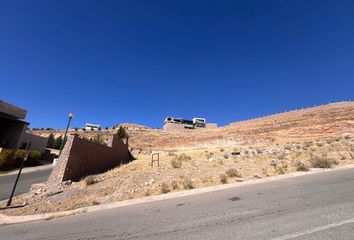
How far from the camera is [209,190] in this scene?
11.5 m

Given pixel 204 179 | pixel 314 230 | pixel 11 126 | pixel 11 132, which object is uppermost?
pixel 11 126

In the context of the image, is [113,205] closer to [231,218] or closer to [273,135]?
[231,218]

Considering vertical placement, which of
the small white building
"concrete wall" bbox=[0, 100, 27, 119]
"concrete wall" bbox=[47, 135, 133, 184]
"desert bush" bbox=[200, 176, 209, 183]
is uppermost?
the small white building

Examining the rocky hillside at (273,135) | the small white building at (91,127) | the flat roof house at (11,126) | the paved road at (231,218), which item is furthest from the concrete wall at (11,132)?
the small white building at (91,127)

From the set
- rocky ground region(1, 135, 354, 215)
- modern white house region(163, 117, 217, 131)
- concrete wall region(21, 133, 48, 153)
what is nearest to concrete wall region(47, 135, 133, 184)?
Result: rocky ground region(1, 135, 354, 215)

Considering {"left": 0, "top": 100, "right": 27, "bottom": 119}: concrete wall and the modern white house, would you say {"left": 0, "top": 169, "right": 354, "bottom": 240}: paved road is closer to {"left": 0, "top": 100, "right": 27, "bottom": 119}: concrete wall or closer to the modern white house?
{"left": 0, "top": 100, "right": 27, "bottom": 119}: concrete wall

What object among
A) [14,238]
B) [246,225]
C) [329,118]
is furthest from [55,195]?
[329,118]

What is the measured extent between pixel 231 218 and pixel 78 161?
44.9ft

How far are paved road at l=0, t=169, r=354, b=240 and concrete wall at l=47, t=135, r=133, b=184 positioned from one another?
627 cm

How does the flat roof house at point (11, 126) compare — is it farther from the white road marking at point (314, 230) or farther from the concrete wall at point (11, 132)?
the white road marking at point (314, 230)

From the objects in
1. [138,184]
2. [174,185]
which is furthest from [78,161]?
[174,185]

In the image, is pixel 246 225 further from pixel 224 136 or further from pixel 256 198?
pixel 224 136

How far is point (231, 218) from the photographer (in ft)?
21.8

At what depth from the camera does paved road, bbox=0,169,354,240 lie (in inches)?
213
